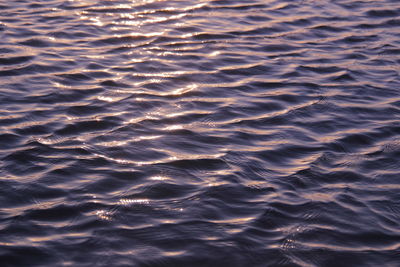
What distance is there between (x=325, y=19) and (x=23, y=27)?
405 cm

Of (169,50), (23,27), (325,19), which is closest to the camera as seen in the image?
A: (169,50)

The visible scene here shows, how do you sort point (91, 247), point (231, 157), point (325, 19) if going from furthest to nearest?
1. point (325, 19)
2. point (231, 157)
3. point (91, 247)

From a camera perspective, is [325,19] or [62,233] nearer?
[62,233]

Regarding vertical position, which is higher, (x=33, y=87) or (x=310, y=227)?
(x=33, y=87)

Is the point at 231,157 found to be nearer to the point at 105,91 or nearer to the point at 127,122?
the point at 127,122

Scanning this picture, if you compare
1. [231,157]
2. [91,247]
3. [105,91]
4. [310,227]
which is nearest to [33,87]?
[105,91]

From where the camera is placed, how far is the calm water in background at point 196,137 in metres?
4.09

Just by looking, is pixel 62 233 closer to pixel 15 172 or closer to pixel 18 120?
pixel 15 172

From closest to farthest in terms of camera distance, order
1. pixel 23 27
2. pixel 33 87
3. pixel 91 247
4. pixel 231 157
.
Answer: pixel 91 247, pixel 231 157, pixel 33 87, pixel 23 27

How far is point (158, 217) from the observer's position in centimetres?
429

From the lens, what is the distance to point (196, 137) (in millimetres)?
5453

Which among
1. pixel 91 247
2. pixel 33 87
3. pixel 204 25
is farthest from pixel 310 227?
pixel 204 25

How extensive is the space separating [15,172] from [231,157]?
1.70 meters

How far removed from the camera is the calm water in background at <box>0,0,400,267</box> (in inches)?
161
